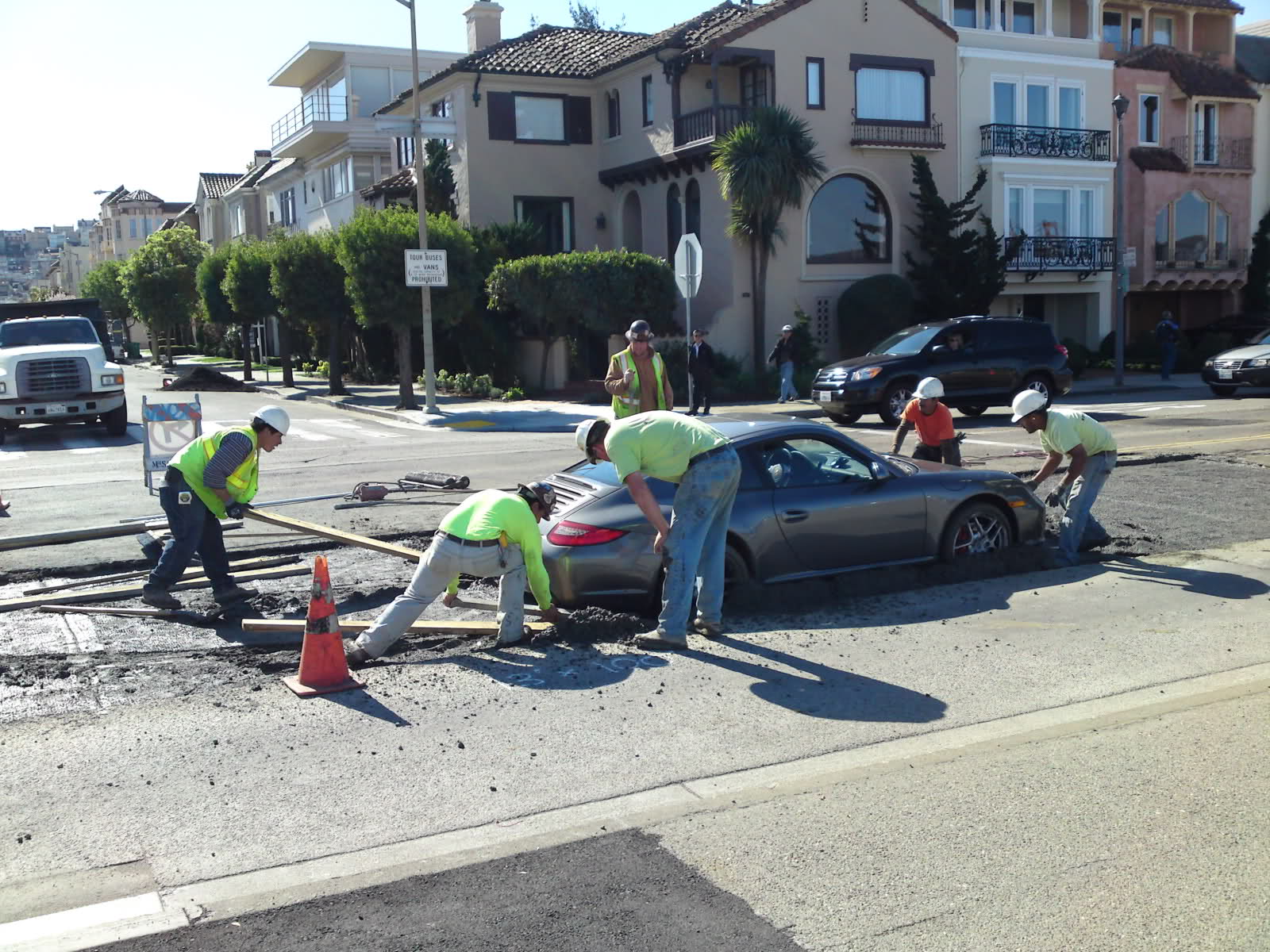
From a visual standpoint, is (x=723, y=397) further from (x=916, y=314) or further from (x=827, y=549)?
(x=827, y=549)

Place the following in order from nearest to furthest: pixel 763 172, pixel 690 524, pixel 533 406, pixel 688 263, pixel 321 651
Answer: pixel 321 651, pixel 690 524, pixel 688 263, pixel 533 406, pixel 763 172

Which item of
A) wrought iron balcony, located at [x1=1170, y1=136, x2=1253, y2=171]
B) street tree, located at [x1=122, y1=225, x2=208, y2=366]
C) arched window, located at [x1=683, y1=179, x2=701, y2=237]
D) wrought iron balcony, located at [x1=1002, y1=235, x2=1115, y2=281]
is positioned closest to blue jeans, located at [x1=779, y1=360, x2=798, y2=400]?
arched window, located at [x1=683, y1=179, x2=701, y2=237]

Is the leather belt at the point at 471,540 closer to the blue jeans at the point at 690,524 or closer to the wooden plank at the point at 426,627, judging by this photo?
the wooden plank at the point at 426,627

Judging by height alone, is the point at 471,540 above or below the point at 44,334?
below

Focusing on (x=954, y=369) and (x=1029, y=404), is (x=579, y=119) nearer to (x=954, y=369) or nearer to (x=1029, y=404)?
(x=954, y=369)

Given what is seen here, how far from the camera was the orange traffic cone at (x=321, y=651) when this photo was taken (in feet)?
21.7

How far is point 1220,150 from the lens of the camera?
3975cm

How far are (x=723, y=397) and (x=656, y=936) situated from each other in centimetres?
2360

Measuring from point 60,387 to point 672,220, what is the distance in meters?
17.0

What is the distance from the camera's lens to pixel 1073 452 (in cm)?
934

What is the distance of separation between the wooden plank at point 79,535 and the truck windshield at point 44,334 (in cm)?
1391

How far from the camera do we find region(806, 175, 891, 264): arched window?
3180cm

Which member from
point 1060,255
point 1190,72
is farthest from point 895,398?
point 1190,72

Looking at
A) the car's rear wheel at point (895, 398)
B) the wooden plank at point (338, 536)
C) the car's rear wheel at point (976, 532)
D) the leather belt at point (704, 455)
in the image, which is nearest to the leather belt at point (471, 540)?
the leather belt at point (704, 455)
